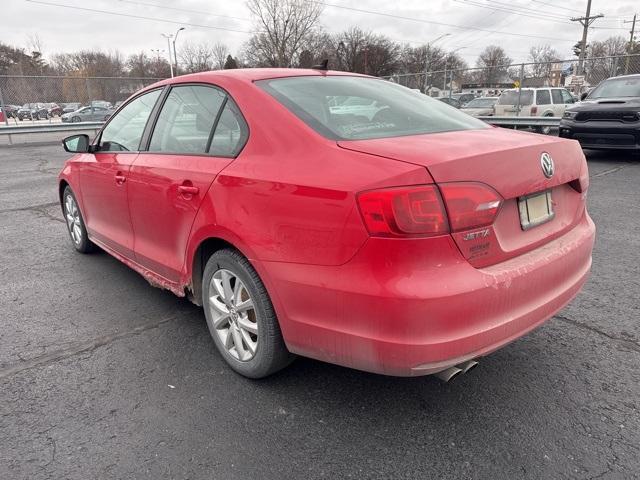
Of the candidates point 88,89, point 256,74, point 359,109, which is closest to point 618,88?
point 359,109

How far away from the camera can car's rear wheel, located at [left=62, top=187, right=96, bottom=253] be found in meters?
4.62

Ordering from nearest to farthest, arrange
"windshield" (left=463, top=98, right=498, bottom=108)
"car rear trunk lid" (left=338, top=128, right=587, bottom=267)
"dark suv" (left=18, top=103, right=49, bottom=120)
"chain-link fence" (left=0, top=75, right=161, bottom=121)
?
"car rear trunk lid" (left=338, top=128, right=587, bottom=267), "chain-link fence" (left=0, top=75, right=161, bottom=121), "windshield" (left=463, top=98, right=498, bottom=108), "dark suv" (left=18, top=103, right=49, bottom=120)

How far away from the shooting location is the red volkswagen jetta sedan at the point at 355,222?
1887mm

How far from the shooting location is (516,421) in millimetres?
2283

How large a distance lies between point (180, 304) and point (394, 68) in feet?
222

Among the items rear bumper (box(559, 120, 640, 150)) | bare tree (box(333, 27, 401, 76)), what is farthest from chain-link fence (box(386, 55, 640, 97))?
bare tree (box(333, 27, 401, 76))

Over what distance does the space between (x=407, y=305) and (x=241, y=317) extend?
3.44 feet

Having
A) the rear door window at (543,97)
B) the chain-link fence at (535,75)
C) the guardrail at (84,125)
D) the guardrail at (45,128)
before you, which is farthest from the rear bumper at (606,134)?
the guardrail at (45,128)

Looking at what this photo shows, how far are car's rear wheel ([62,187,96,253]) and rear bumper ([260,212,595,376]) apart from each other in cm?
311

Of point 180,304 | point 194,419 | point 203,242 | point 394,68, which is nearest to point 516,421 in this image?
point 194,419

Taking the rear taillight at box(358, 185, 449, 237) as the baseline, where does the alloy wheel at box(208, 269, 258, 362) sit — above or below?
below

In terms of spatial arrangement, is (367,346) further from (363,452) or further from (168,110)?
(168,110)

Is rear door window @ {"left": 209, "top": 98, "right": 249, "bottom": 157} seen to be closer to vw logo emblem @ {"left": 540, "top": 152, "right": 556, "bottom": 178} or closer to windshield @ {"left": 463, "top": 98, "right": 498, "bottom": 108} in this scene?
vw logo emblem @ {"left": 540, "top": 152, "right": 556, "bottom": 178}

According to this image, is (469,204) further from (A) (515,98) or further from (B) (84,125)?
(B) (84,125)
